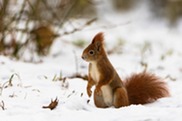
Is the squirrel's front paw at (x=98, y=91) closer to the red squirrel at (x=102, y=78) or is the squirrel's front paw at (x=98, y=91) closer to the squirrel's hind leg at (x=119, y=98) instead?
Answer: the red squirrel at (x=102, y=78)

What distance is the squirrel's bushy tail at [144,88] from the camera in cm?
407

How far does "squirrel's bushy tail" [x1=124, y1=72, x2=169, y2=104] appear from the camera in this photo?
4.07m

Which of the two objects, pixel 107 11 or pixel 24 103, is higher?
pixel 107 11

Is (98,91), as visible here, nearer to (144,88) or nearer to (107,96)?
(107,96)

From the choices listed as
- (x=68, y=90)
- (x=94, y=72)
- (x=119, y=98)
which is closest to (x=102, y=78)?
(x=94, y=72)

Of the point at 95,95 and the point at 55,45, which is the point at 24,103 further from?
the point at 55,45

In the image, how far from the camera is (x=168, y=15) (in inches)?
567

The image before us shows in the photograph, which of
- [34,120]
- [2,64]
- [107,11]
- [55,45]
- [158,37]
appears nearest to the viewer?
[34,120]

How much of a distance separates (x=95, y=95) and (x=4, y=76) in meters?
1.35

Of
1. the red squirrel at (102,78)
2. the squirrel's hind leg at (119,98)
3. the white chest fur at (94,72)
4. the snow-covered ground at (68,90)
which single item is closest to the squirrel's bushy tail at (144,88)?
the snow-covered ground at (68,90)

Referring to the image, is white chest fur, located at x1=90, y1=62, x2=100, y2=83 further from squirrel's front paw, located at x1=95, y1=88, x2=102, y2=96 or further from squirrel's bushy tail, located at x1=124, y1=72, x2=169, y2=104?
squirrel's bushy tail, located at x1=124, y1=72, x2=169, y2=104

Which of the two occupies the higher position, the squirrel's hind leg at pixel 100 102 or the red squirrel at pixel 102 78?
the red squirrel at pixel 102 78

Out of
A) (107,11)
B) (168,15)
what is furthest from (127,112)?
(107,11)

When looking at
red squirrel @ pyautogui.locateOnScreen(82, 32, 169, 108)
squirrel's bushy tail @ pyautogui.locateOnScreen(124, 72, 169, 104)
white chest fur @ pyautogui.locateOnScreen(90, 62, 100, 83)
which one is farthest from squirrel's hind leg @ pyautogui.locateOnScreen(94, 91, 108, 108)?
squirrel's bushy tail @ pyautogui.locateOnScreen(124, 72, 169, 104)
